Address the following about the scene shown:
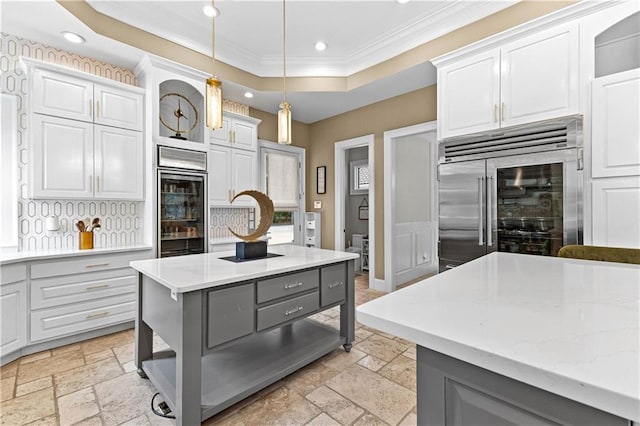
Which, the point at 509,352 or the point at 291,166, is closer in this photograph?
the point at 509,352

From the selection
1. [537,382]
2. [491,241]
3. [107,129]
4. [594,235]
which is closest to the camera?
[537,382]

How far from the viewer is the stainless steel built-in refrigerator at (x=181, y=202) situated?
11.1ft

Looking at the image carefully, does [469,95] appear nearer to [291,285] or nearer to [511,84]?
[511,84]

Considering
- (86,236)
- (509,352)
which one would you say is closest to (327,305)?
(509,352)

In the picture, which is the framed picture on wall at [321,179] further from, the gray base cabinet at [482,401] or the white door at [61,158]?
the gray base cabinet at [482,401]

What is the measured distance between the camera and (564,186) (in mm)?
2443

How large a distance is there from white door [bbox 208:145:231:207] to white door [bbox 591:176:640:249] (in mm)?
3871

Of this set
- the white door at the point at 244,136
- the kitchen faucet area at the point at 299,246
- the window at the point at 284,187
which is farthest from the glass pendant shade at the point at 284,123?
the window at the point at 284,187

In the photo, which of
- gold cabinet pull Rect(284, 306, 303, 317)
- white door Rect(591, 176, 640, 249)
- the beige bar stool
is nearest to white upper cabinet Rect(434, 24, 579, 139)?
white door Rect(591, 176, 640, 249)

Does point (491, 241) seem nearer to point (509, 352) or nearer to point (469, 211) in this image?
point (469, 211)

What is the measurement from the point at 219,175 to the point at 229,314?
2632mm

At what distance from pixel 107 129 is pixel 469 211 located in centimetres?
386

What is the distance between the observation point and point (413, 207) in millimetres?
5125

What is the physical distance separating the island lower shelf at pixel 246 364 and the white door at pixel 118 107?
244 centimetres
